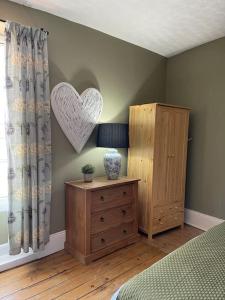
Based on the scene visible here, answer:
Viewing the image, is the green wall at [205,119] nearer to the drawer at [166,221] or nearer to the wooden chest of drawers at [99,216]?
the drawer at [166,221]

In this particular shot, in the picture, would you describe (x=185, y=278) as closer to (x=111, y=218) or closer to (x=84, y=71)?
(x=111, y=218)

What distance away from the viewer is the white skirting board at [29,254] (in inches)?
85.4

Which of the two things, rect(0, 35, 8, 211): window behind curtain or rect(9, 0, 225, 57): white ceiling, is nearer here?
rect(0, 35, 8, 211): window behind curtain

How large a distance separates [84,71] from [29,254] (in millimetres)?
2005

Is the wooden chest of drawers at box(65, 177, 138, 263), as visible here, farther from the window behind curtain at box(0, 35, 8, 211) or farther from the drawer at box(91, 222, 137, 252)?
the window behind curtain at box(0, 35, 8, 211)

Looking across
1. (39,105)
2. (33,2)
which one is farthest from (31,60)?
(33,2)

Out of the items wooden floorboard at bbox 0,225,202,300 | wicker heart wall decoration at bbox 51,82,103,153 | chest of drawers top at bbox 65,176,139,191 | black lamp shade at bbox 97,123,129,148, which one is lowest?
wooden floorboard at bbox 0,225,202,300

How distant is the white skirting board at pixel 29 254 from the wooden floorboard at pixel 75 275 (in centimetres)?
5

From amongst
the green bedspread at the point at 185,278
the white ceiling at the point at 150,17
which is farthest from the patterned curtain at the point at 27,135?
the green bedspread at the point at 185,278

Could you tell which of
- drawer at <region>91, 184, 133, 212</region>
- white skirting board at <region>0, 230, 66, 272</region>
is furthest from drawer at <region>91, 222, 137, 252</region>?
white skirting board at <region>0, 230, 66, 272</region>

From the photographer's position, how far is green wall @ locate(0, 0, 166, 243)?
93.2 inches

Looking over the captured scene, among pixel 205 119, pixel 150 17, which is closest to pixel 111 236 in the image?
pixel 205 119

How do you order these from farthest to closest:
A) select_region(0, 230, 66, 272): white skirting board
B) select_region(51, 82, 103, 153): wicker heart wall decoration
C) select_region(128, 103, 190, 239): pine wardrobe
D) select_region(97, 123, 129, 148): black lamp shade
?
select_region(128, 103, 190, 239): pine wardrobe → select_region(97, 123, 129, 148): black lamp shade → select_region(51, 82, 103, 153): wicker heart wall decoration → select_region(0, 230, 66, 272): white skirting board

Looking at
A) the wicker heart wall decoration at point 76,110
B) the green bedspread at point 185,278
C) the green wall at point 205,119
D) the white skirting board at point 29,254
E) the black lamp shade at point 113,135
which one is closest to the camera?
the green bedspread at point 185,278
